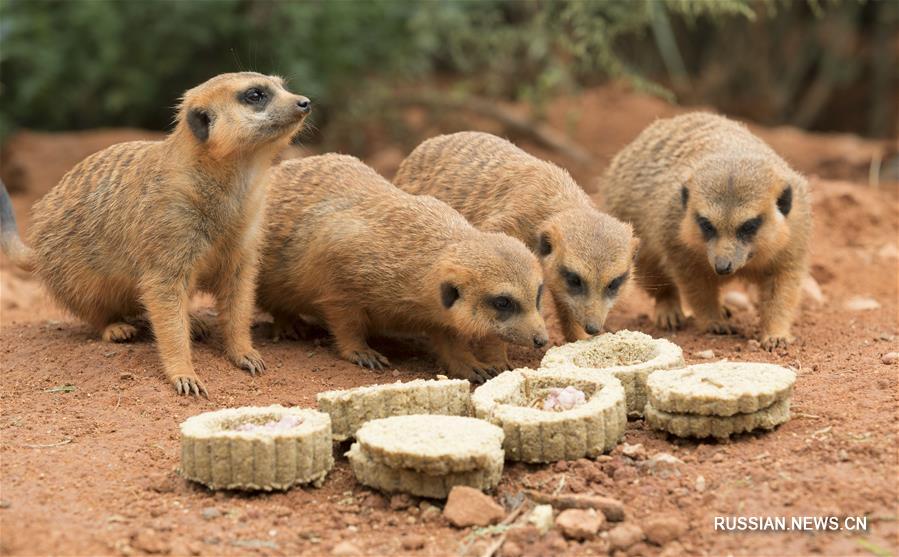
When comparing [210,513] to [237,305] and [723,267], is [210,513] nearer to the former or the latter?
[237,305]

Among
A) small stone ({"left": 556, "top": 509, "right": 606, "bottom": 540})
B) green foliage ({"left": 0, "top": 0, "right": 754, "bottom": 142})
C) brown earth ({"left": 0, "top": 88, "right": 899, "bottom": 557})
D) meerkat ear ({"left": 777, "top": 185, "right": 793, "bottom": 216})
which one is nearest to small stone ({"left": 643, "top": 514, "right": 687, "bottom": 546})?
brown earth ({"left": 0, "top": 88, "right": 899, "bottom": 557})

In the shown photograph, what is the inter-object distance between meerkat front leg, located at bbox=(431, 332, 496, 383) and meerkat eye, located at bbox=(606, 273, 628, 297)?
0.74m

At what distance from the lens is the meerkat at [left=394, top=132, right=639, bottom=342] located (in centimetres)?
582

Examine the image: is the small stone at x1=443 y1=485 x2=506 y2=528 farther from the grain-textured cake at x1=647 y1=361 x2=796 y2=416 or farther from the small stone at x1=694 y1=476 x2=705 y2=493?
the grain-textured cake at x1=647 y1=361 x2=796 y2=416

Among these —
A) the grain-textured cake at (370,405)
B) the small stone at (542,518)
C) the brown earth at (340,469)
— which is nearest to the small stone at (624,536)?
the brown earth at (340,469)

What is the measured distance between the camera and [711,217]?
6492 millimetres

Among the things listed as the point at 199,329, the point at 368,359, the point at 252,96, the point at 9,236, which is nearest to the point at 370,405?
the point at 368,359

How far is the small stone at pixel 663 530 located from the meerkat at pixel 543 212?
196 centimetres

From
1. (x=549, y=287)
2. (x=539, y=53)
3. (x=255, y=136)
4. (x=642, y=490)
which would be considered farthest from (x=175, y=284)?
(x=539, y=53)

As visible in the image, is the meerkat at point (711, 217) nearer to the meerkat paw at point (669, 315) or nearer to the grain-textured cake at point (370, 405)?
the meerkat paw at point (669, 315)

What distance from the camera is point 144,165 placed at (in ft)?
19.0

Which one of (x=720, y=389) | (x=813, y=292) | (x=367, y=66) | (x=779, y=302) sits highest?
(x=367, y=66)

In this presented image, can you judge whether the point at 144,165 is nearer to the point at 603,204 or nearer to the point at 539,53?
the point at 603,204

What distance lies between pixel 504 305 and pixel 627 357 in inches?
25.4
